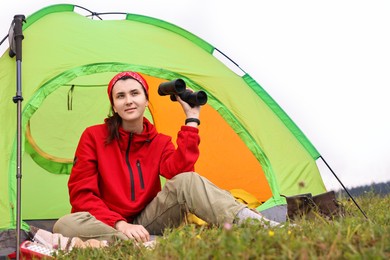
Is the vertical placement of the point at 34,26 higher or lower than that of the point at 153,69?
higher

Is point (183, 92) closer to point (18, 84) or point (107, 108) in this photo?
point (18, 84)

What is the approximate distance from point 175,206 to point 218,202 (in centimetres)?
28

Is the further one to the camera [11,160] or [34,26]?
[34,26]

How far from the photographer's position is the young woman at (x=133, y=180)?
11.6ft

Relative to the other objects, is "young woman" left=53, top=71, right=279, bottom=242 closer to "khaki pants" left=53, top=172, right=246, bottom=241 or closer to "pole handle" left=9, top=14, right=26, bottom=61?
"khaki pants" left=53, top=172, right=246, bottom=241

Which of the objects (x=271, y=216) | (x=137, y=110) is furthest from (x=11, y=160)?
(x=271, y=216)

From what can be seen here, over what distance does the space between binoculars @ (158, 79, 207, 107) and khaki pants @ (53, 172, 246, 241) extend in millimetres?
442

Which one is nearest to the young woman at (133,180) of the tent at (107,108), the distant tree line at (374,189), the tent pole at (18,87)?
the tent pole at (18,87)

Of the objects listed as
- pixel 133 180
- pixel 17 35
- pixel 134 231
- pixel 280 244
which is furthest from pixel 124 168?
pixel 280 244

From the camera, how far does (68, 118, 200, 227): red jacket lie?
3783 mm

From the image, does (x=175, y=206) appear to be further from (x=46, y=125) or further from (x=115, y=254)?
(x=46, y=125)

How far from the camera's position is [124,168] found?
393 centimetres

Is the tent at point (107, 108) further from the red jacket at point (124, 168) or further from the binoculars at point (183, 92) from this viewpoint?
the binoculars at point (183, 92)

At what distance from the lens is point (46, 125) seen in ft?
18.8
